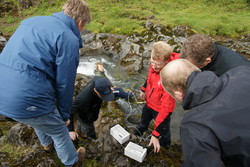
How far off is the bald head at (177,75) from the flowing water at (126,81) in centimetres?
445

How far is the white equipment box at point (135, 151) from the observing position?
10.6 ft

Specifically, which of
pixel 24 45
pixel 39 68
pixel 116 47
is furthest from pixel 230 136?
pixel 116 47

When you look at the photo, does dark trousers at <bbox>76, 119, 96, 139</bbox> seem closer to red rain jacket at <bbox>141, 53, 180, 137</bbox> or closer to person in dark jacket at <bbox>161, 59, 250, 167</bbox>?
red rain jacket at <bbox>141, 53, 180, 137</bbox>

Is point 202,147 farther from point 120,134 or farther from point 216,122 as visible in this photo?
point 120,134

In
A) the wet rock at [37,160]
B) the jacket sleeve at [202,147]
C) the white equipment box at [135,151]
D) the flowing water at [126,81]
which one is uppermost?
the jacket sleeve at [202,147]

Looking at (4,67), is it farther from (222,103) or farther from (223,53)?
(223,53)

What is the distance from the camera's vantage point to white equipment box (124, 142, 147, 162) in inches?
127

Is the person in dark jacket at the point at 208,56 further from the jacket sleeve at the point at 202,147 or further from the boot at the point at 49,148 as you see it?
the boot at the point at 49,148

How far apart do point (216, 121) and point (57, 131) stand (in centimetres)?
230

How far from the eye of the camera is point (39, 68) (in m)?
2.19

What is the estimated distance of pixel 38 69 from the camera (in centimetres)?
221

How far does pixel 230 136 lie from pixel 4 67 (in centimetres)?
267

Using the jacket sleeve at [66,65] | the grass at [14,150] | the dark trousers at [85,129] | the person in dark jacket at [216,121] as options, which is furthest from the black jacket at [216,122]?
the grass at [14,150]

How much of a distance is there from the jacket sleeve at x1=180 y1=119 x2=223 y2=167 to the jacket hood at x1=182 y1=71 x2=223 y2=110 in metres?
0.24
